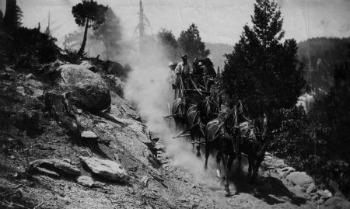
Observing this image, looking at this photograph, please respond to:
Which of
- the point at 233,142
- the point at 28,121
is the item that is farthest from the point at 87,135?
the point at 233,142

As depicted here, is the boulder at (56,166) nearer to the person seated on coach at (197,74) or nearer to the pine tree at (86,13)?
the person seated on coach at (197,74)

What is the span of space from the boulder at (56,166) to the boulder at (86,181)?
168 millimetres

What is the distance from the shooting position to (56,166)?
22.5 feet

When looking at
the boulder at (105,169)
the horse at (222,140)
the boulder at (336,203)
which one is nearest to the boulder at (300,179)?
the boulder at (336,203)

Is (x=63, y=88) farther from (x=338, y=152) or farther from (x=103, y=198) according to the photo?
(x=338, y=152)

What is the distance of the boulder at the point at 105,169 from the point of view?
7.47m

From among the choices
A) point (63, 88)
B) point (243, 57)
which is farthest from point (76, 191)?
point (243, 57)

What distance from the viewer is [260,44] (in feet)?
61.8

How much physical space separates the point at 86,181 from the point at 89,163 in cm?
70

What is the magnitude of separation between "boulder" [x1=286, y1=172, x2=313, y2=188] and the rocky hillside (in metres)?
0.04

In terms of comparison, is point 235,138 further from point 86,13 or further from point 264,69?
point 86,13

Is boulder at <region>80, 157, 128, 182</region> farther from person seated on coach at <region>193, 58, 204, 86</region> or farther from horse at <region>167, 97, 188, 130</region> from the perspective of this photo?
person seated on coach at <region>193, 58, 204, 86</region>

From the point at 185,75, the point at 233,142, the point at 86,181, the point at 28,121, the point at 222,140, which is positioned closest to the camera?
the point at 86,181

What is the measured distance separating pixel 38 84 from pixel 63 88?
3.37 ft
